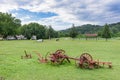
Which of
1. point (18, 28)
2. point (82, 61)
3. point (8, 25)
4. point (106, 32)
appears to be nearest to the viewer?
point (82, 61)

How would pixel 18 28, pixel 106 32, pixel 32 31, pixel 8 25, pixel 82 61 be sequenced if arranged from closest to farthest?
pixel 82 61 < pixel 106 32 < pixel 8 25 < pixel 18 28 < pixel 32 31

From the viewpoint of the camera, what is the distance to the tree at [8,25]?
272ft

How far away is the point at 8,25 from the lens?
277ft

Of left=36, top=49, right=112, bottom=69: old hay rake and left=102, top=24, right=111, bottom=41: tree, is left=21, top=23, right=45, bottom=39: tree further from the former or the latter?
left=36, top=49, right=112, bottom=69: old hay rake

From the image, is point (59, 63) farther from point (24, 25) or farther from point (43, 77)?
point (24, 25)

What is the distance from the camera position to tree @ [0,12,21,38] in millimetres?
82944

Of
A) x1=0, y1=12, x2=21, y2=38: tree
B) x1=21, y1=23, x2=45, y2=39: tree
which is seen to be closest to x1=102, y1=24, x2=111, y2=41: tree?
x1=0, y1=12, x2=21, y2=38: tree

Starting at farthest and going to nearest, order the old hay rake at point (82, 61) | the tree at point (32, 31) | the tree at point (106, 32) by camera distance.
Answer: the tree at point (32, 31) < the tree at point (106, 32) < the old hay rake at point (82, 61)

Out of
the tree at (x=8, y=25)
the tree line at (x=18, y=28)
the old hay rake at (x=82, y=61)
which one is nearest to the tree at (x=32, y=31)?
the tree line at (x=18, y=28)

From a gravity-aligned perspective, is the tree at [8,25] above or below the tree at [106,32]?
above

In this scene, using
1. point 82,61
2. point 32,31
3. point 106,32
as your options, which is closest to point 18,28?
point 32,31

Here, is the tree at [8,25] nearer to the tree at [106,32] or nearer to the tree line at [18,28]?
the tree line at [18,28]

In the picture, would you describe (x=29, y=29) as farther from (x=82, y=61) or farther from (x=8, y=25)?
(x=82, y=61)

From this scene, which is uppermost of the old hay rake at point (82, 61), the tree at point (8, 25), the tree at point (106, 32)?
the tree at point (8, 25)
